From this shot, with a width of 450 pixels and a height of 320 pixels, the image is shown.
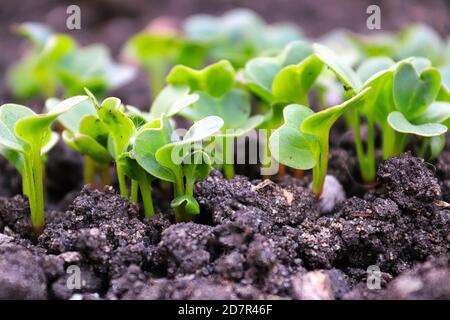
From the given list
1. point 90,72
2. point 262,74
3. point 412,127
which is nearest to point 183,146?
point 262,74

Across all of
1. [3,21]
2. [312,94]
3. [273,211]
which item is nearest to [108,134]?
[273,211]

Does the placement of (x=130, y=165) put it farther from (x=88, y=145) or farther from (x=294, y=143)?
(x=294, y=143)

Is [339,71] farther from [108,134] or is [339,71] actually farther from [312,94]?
[312,94]

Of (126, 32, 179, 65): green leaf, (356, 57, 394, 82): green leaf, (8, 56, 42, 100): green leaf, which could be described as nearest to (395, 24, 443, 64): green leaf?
(356, 57, 394, 82): green leaf

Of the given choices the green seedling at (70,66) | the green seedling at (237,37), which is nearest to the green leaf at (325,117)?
the green seedling at (237,37)

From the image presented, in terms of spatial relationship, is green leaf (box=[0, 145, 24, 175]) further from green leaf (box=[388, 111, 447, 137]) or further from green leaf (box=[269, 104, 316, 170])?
green leaf (box=[388, 111, 447, 137])
